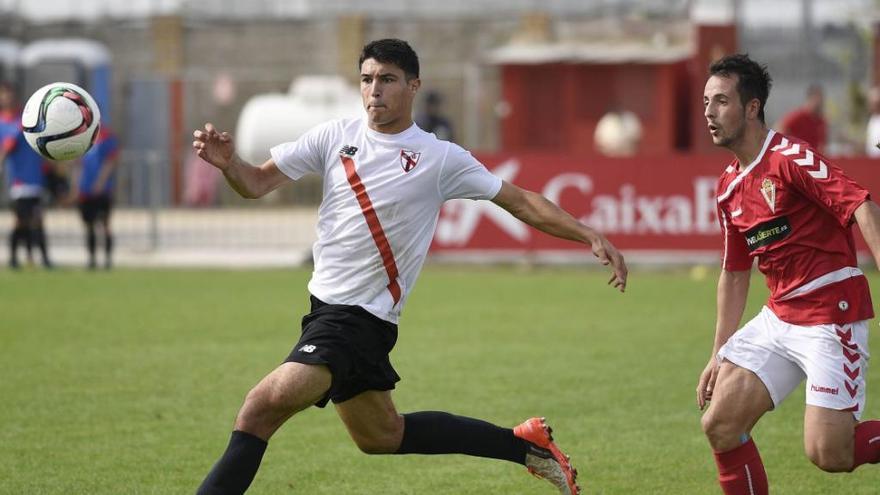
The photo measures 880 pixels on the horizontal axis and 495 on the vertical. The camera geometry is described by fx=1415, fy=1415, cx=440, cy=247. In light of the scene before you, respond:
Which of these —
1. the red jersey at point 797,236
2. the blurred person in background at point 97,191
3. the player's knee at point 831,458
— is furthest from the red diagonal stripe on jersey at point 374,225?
the blurred person in background at point 97,191

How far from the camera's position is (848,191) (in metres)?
6.11

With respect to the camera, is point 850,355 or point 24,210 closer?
point 850,355

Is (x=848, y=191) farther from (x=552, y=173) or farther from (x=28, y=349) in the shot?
(x=552, y=173)

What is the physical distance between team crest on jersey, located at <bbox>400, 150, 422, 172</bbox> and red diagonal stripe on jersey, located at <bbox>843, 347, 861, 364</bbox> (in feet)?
7.01

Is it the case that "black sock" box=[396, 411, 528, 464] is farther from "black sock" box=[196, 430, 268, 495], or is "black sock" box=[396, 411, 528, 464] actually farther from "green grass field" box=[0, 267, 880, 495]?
"black sock" box=[196, 430, 268, 495]

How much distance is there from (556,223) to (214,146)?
5.32ft

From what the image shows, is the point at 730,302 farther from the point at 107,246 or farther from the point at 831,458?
the point at 107,246

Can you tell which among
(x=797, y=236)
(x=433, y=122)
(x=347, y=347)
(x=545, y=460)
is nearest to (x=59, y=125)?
(x=347, y=347)

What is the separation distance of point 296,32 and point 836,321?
113 ft

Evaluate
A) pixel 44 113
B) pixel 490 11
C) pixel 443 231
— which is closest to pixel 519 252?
pixel 443 231

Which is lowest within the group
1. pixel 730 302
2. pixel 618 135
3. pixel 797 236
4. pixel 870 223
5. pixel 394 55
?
pixel 730 302

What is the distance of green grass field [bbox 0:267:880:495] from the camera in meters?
7.92

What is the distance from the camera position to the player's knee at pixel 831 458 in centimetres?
621

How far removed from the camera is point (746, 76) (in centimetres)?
646
